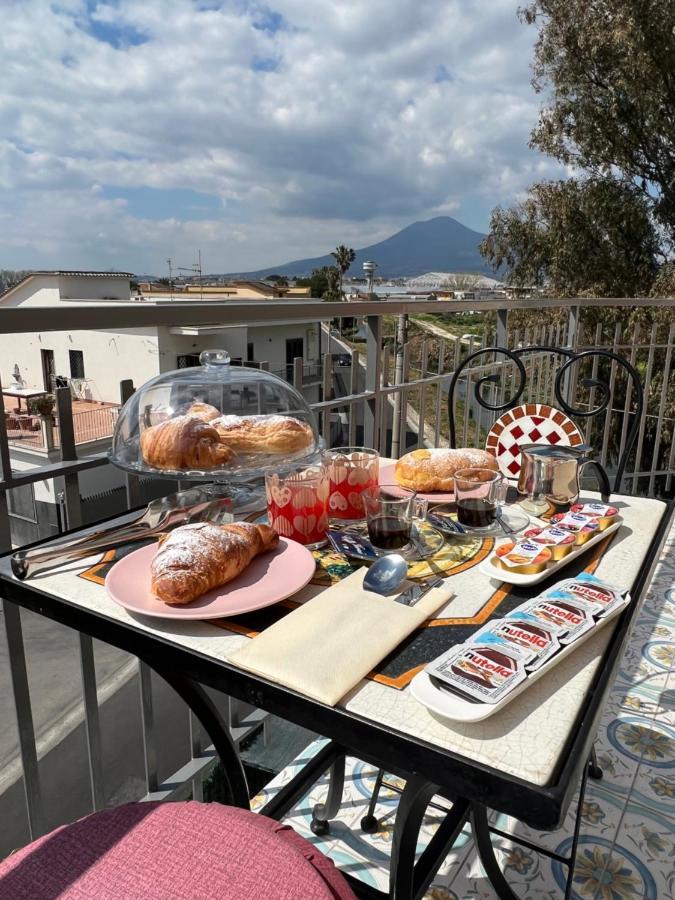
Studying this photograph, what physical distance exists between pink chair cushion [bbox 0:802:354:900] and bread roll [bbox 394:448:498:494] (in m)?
0.77

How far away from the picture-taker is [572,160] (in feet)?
43.8

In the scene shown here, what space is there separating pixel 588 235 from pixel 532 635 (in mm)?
14974

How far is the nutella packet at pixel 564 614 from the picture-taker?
2.44 ft

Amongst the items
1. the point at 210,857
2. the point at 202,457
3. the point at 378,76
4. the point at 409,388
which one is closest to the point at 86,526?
the point at 202,457

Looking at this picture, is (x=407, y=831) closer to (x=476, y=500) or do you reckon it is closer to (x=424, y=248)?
(x=476, y=500)

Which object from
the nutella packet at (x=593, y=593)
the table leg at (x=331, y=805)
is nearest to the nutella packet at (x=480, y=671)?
the nutella packet at (x=593, y=593)

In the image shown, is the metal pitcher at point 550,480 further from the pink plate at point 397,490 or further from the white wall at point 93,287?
the white wall at point 93,287

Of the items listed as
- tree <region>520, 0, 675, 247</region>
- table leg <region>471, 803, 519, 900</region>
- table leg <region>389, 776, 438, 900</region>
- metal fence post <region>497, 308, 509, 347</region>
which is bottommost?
table leg <region>471, 803, 519, 900</region>

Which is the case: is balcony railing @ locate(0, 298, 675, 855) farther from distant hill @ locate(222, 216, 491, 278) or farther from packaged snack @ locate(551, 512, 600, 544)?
distant hill @ locate(222, 216, 491, 278)

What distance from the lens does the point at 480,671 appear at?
655 millimetres

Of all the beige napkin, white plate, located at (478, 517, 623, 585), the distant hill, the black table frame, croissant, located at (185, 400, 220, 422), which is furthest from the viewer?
the distant hill

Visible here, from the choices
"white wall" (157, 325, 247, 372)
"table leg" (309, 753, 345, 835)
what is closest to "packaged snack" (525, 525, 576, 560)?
"table leg" (309, 753, 345, 835)

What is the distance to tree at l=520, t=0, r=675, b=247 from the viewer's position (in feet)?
36.5

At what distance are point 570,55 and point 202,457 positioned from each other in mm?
14825
